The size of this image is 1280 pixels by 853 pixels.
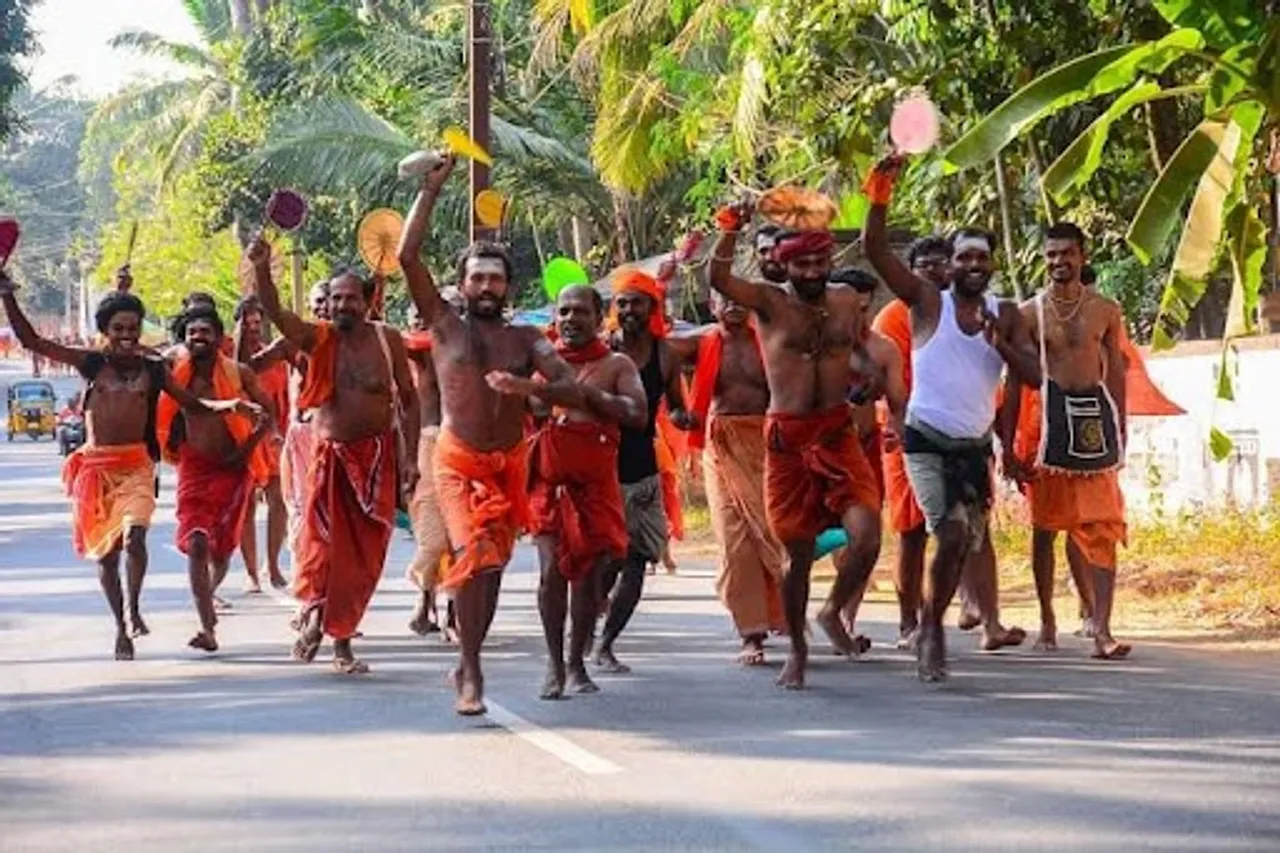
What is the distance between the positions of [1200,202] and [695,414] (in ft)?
8.09

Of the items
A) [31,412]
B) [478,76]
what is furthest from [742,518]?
[31,412]

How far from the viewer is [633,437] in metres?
12.4

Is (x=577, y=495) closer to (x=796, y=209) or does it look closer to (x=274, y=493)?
(x=796, y=209)

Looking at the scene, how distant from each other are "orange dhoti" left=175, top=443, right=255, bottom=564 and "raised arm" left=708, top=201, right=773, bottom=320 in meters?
3.94

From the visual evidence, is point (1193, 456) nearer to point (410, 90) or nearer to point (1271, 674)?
point (1271, 674)

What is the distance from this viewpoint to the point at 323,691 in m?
11.2

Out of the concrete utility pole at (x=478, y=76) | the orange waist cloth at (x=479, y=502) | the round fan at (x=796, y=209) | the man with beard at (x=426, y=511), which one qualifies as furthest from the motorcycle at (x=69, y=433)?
the orange waist cloth at (x=479, y=502)

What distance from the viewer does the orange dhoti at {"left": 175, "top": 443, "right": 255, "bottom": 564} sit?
1406cm

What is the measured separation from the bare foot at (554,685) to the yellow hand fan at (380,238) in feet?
8.92

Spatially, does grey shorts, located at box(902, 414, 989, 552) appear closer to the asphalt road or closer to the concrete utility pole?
the asphalt road

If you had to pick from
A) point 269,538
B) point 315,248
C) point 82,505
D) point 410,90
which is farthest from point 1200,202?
point 315,248

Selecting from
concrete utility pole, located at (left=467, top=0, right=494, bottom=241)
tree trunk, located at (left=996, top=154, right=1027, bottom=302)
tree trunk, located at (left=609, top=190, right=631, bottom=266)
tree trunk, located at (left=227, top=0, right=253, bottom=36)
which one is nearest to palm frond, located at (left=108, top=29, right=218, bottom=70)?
tree trunk, located at (left=227, top=0, right=253, bottom=36)

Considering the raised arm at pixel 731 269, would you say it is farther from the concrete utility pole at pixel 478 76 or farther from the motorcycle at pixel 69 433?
the motorcycle at pixel 69 433

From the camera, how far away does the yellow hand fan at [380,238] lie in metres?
12.7
